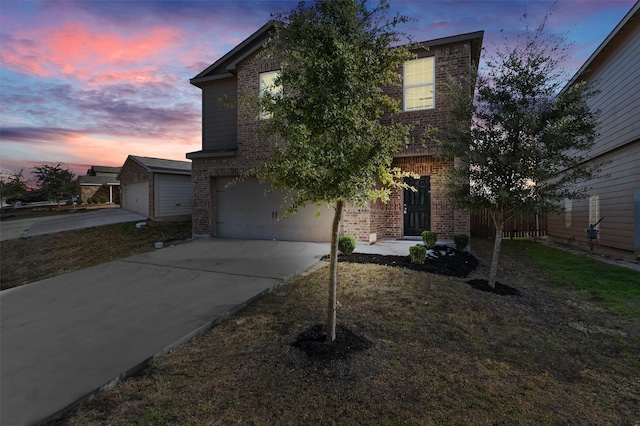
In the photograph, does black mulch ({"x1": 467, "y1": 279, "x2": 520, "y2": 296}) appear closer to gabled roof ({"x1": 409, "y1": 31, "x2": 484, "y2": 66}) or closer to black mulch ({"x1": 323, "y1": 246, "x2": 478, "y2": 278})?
black mulch ({"x1": 323, "y1": 246, "x2": 478, "y2": 278})

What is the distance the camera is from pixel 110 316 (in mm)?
4934

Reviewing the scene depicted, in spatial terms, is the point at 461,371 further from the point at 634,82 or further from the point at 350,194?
the point at 634,82

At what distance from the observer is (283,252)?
9250 mm

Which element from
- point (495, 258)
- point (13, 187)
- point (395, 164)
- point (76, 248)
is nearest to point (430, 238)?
point (495, 258)

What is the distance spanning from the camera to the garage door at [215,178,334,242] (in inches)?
426

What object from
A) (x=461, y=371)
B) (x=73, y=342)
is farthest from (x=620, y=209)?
(x=73, y=342)

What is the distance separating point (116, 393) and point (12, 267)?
11.6 metres

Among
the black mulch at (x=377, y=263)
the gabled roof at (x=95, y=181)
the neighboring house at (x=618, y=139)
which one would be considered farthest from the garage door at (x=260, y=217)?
the gabled roof at (x=95, y=181)

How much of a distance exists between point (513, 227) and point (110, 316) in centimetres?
1770

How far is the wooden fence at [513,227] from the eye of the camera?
15.6 metres

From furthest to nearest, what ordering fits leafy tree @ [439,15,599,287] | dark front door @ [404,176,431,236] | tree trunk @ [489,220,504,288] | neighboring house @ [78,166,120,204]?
neighboring house @ [78,166,120,204]
dark front door @ [404,176,431,236]
tree trunk @ [489,220,504,288]
leafy tree @ [439,15,599,287]

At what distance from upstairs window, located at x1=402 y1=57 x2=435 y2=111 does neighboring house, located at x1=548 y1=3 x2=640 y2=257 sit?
4031 millimetres

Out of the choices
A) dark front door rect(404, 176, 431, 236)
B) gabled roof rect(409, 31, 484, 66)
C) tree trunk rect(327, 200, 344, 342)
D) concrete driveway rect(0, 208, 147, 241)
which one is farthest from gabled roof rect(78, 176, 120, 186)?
tree trunk rect(327, 200, 344, 342)

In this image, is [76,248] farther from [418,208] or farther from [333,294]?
[418,208]
